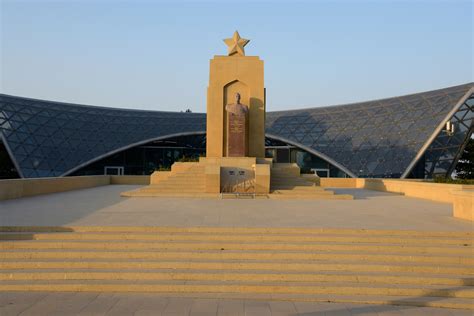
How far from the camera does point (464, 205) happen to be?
13586 millimetres

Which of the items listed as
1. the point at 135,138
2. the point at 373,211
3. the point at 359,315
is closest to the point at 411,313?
the point at 359,315

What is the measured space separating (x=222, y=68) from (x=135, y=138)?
3182cm

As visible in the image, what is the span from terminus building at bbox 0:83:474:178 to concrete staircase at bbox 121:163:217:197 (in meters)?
27.4

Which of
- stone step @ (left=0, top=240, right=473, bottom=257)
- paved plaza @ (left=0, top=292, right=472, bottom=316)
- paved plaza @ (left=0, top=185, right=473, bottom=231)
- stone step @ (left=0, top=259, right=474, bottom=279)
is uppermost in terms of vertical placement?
paved plaza @ (left=0, top=185, right=473, bottom=231)

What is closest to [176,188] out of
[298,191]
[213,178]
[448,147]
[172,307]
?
[213,178]

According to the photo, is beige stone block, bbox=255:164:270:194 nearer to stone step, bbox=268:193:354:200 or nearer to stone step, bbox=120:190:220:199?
stone step, bbox=268:193:354:200

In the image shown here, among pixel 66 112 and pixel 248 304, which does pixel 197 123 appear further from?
pixel 248 304

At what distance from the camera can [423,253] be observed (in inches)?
373

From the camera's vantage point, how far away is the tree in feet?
129

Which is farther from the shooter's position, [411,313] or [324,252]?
[324,252]

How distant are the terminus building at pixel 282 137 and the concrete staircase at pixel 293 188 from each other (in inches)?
906

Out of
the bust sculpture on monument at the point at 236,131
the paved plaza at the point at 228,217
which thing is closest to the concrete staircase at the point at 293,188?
the bust sculpture on monument at the point at 236,131

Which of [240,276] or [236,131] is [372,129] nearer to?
[236,131]

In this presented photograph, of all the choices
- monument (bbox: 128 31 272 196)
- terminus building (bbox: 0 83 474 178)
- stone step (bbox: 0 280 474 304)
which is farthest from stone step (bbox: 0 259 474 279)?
terminus building (bbox: 0 83 474 178)
